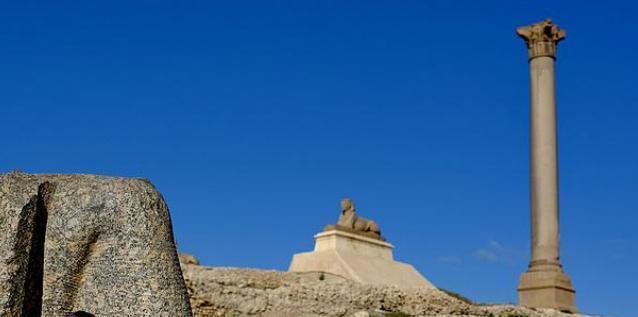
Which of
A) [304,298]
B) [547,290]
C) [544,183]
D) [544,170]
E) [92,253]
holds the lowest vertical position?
[92,253]

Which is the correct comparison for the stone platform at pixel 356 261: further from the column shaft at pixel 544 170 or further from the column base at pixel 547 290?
the column shaft at pixel 544 170

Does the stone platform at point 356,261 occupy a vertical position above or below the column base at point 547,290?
above

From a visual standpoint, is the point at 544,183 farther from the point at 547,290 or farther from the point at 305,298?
the point at 305,298

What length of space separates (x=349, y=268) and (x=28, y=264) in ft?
81.8

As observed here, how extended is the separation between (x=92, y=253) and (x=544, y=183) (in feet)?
85.7

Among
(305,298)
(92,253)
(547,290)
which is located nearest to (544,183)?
(547,290)

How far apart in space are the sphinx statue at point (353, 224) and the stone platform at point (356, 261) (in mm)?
198

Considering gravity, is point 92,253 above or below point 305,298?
below

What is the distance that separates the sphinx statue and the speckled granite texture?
26846 millimetres

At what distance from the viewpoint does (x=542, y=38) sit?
1207 inches

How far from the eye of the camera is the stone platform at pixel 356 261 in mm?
29234

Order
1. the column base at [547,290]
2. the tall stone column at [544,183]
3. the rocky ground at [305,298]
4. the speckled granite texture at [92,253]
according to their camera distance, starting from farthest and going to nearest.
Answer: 1. the tall stone column at [544,183]
2. the column base at [547,290]
3. the rocky ground at [305,298]
4. the speckled granite texture at [92,253]

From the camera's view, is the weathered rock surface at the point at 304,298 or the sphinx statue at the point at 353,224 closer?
the weathered rock surface at the point at 304,298

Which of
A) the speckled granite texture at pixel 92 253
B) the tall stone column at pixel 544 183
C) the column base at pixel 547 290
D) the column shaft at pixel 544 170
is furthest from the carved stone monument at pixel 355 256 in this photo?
the speckled granite texture at pixel 92 253
